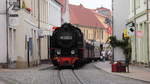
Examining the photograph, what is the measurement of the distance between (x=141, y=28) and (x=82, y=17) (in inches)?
3424

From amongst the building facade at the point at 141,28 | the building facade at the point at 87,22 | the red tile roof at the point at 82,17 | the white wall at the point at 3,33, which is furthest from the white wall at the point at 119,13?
the red tile roof at the point at 82,17

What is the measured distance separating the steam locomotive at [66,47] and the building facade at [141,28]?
451 centimetres

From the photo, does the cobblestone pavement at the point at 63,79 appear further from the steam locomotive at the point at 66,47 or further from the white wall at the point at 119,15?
the white wall at the point at 119,15

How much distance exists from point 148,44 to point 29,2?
13332 millimetres

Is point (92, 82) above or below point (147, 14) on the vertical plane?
below

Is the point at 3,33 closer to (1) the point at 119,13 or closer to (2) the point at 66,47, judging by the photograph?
(2) the point at 66,47

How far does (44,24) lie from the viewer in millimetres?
55438

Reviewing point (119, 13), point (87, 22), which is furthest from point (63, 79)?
point (87, 22)

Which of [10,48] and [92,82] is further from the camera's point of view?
[10,48]

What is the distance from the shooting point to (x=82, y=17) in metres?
125

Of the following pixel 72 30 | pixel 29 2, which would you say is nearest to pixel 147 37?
pixel 72 30

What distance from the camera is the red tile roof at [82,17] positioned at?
119438 mm

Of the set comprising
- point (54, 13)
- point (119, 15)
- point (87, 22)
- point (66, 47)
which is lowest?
point (66, 47)

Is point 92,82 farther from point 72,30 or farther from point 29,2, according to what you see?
point 29,2
